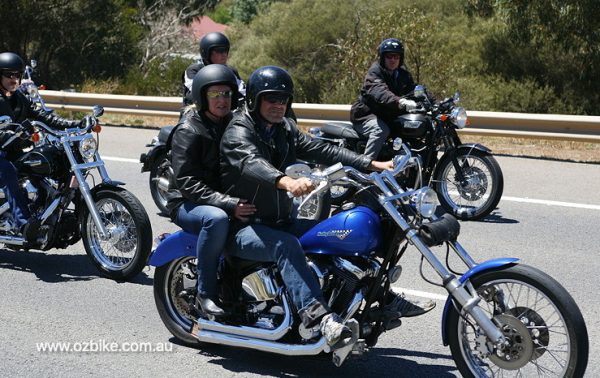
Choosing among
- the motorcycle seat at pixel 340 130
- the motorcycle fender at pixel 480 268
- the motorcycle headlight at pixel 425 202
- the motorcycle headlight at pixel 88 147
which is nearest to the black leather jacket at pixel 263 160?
the motorcycle headlight at pixel 425 202

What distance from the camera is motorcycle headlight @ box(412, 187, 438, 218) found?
4832mm

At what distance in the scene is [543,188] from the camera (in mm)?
11500

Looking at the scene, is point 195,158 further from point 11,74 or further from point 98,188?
point 11,74

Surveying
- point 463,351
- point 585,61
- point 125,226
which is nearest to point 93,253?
point 125,226

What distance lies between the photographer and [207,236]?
5387 mm

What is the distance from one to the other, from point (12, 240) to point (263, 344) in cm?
342

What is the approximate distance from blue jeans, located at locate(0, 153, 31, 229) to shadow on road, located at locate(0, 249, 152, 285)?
1.54 ft

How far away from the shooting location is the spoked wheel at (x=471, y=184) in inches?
383

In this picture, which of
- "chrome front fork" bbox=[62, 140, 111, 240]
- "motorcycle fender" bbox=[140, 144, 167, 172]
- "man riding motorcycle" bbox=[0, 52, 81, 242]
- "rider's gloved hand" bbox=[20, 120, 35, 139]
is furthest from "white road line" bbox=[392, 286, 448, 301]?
"motorcycle fender" bbox=[140, 144, 167, 172]

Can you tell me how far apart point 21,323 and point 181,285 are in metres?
1.38

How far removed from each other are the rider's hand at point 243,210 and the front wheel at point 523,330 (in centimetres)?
133

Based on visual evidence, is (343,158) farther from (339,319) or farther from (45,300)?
(45,300)

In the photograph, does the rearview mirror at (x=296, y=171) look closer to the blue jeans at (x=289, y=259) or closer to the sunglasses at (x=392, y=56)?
the blue jeans at (x=289, y=259)

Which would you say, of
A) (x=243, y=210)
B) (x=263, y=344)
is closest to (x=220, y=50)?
(x=243, y=210)
